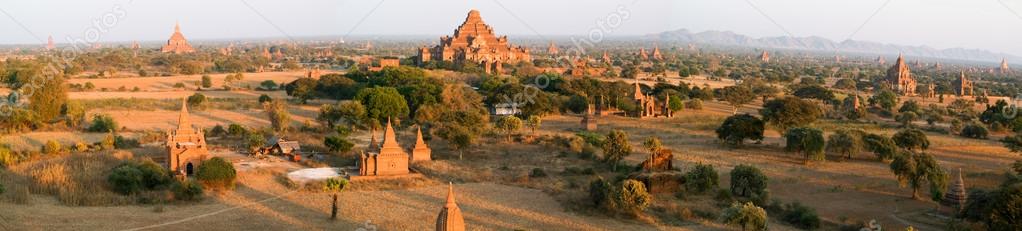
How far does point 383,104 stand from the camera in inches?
1526

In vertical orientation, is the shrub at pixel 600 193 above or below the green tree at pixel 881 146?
below

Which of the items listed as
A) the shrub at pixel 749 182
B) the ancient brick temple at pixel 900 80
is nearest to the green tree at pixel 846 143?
the shrub at pixel 749 182

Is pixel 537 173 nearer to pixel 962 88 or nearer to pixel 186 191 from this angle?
pixel 186 191

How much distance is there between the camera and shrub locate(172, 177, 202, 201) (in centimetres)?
2119

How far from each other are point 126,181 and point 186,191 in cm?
181

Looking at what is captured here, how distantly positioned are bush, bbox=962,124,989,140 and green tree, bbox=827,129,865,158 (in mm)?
11642

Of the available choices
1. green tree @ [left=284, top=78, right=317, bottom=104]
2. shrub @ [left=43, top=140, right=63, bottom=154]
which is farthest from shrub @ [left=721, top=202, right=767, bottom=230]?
green tree @ [left=284, top=78, right=317, bottom=104]

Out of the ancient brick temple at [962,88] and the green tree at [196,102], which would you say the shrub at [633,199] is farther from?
the ancient brick temple at [962,88]

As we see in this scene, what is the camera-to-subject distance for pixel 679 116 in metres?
47.0

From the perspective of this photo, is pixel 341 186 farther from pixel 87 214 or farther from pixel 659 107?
pixel 659 107

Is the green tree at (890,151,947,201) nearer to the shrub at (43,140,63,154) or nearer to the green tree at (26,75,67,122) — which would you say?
the shrub at (43,140,63,154)

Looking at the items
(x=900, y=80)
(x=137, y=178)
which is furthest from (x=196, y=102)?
(x=900, y=80)

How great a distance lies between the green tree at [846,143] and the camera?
29.6 m

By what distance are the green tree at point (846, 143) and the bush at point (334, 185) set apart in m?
18.3
